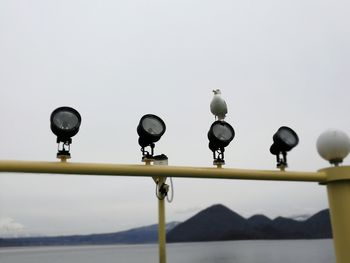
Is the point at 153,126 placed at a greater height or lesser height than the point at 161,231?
greater

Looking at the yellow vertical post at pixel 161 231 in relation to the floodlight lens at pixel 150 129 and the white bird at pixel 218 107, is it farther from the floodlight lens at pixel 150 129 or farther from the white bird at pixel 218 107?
the white bird at pixel 218 107

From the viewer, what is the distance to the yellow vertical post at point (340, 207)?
2703 millimetres

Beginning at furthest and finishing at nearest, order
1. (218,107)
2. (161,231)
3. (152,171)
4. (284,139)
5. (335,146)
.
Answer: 1. (218,107)
2. (284,139)
3. (161,231)
4. (335,146)
5. (152,171)

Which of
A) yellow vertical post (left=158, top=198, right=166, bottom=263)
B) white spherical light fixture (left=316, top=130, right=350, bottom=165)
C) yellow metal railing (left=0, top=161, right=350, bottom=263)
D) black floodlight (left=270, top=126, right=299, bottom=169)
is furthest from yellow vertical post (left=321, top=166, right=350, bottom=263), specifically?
yellow vertical post (left=158, top=198, right=166, bottom=263)

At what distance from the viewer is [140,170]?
264 cm

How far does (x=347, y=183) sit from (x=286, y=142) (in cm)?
63

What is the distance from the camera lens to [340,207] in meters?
2.76

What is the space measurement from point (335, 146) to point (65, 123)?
2089 mm

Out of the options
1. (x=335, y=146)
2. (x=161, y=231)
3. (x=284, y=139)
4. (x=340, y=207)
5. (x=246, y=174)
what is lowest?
(x=161, y=231)

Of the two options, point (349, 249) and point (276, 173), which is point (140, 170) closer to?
point (276, 173)

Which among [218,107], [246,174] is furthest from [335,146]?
[218,107]

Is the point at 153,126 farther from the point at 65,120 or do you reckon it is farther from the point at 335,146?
the point at 335,146

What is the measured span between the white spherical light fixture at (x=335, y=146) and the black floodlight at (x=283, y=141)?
314 millimetres

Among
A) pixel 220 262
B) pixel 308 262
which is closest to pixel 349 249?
pixel 308 262
